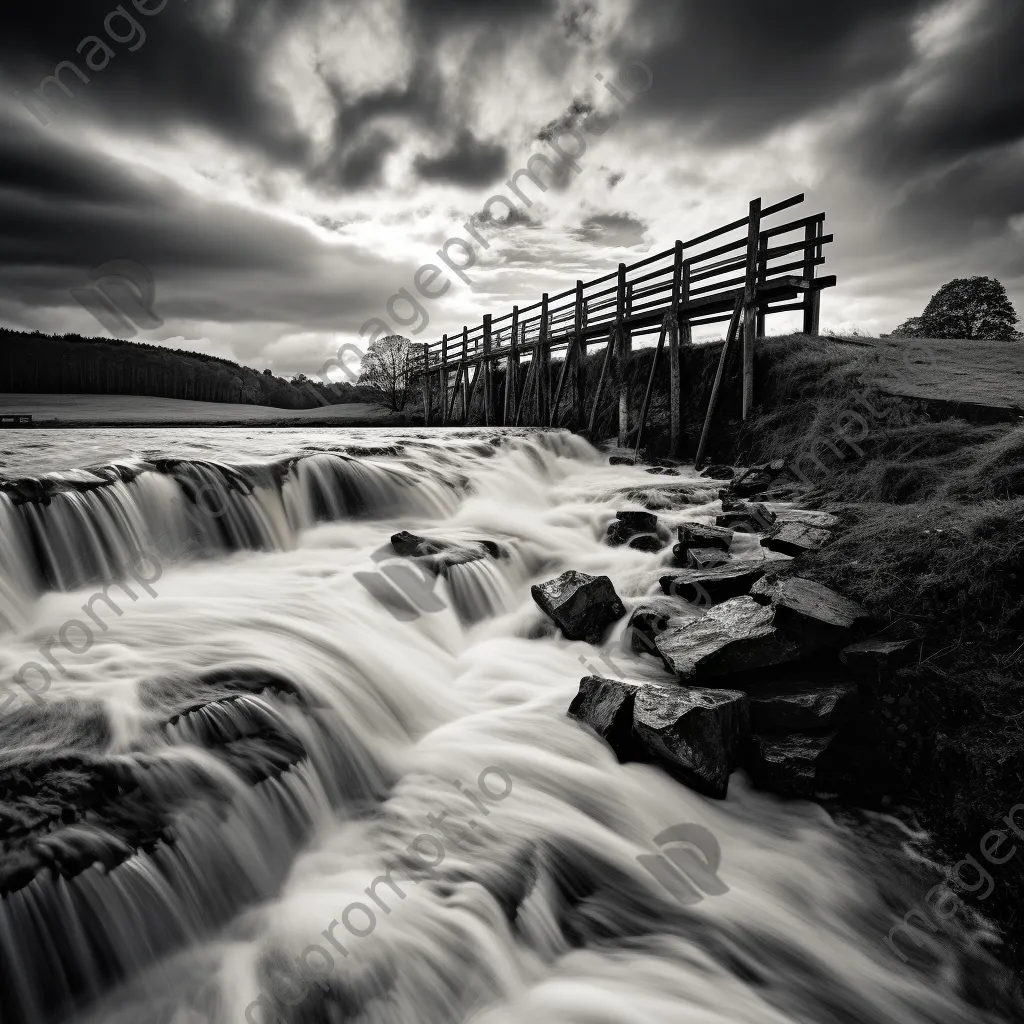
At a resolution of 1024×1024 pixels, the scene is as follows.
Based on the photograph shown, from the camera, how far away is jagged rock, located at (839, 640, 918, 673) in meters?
3.39

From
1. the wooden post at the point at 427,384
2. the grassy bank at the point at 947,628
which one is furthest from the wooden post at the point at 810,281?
the wooden post at the point at 427,384

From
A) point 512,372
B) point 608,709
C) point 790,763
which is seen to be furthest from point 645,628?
point 512,372

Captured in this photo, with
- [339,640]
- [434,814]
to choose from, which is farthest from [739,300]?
[434,814]

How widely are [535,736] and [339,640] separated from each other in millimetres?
1631

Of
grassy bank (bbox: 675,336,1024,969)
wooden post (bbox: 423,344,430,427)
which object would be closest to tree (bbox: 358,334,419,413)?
wooden post (bbox: 423,344,430,427)

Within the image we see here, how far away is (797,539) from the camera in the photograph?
5.05 m

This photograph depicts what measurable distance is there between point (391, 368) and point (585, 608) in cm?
3253

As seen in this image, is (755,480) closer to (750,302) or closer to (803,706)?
(750,302)

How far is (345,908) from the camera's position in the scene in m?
2.41

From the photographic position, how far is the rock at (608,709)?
3.48m

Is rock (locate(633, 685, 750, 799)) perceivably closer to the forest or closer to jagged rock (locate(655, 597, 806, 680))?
jagged rock (locate(655, 597, 806, 680))

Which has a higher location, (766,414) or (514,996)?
(766,414)

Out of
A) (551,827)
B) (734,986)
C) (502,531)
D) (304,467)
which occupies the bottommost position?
(734,986)

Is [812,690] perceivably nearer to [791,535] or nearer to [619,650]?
[619,650]
